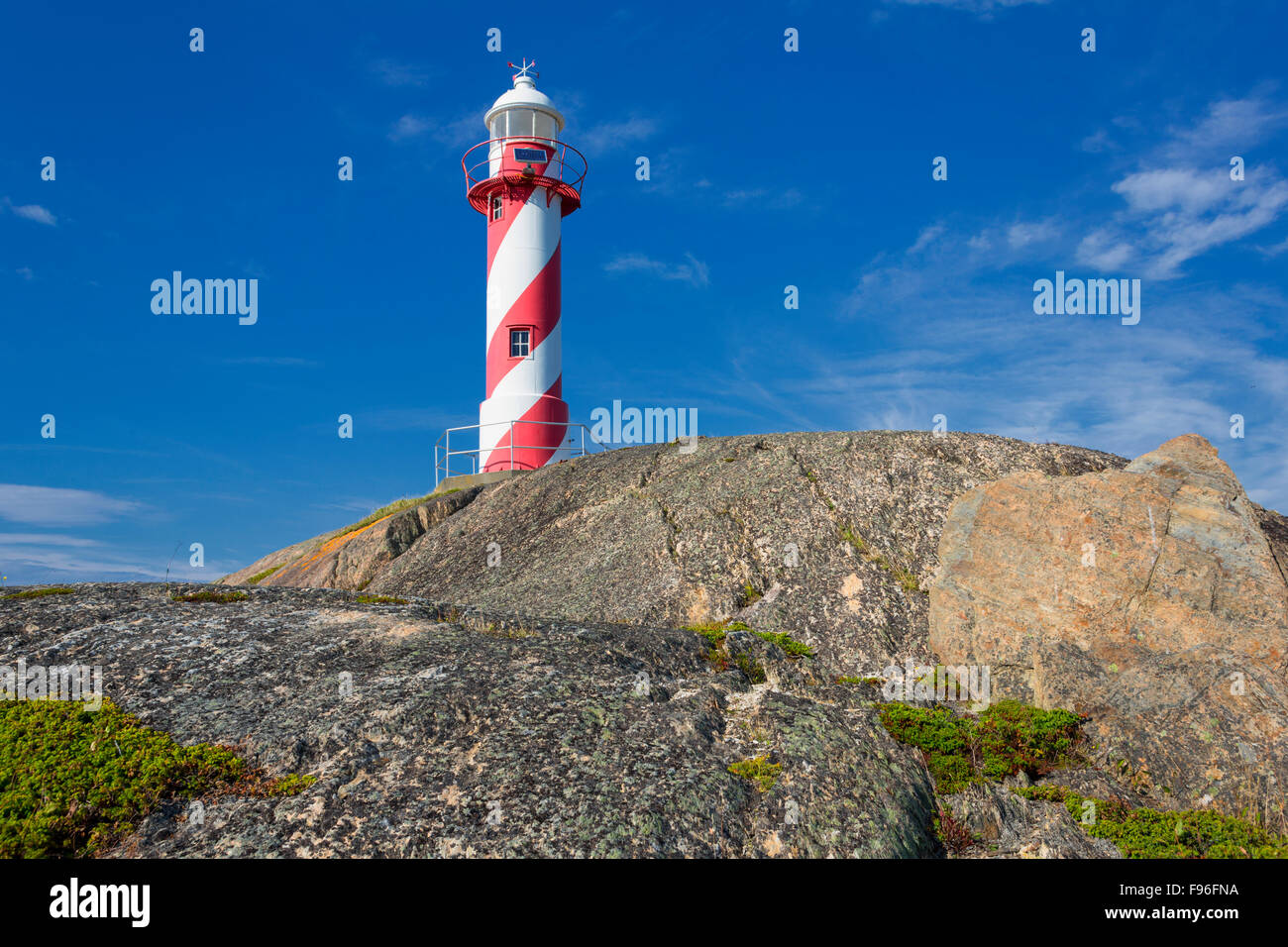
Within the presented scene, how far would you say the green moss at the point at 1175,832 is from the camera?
8586 millimetres

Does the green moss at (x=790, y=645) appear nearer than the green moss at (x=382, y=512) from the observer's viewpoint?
Yes

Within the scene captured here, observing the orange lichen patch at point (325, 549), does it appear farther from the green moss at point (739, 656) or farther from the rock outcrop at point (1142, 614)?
the rock outcrop at point (1142, 614)

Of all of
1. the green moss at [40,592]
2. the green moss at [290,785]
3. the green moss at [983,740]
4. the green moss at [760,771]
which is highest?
the green moss at [40,592]

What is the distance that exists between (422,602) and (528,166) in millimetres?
26564

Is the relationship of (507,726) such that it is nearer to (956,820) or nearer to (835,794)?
(835,794)

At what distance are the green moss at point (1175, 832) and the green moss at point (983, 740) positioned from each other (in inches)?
22.7

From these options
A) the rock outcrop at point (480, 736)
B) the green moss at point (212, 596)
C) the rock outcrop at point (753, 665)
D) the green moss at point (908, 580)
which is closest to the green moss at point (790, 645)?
the rock outcrop at point (753, 665)

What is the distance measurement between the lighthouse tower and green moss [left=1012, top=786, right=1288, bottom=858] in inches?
1032

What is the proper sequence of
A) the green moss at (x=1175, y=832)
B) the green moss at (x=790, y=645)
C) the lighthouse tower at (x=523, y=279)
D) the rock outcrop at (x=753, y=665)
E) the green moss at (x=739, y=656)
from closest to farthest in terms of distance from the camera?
1. the rock outcrop at (x=753, y=665)
2. the green moss at (x=1175, y=832)
3. the green moss at (x=739, y=656)
4. the green moss at (x=790, y=645)
5. the lighthouse tower at (x=523, y=279)

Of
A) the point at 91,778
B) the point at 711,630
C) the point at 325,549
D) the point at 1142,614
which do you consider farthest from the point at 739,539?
the point at 325,549

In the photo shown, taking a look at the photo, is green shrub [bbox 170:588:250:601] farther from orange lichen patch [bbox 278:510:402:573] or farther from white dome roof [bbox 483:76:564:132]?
white dome roof [bbox 483:76:564:132]

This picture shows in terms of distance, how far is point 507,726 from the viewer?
28.1ft

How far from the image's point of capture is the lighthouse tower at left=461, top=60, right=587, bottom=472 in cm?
3416
